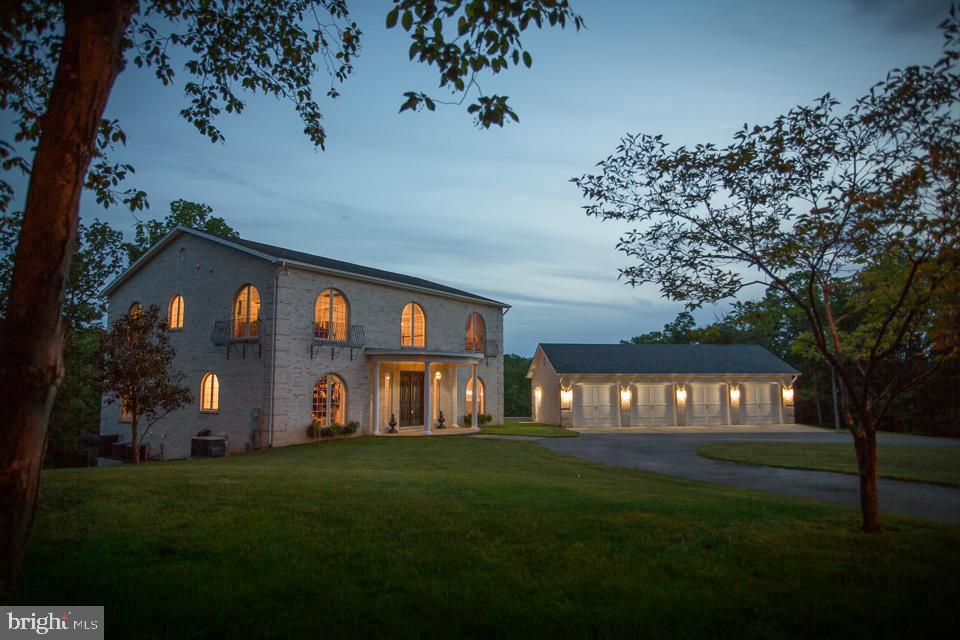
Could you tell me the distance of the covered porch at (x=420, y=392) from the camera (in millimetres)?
22562

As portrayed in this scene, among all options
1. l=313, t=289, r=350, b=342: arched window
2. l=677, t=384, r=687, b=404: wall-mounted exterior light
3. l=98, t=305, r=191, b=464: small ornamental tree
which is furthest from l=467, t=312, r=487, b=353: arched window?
l=98, t=305, r=191, b=464: small ornamental tree

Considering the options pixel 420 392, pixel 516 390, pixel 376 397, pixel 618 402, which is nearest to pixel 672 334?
pixel 516 390

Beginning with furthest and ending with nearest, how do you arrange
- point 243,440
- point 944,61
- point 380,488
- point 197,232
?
point 197,232, point 243,440, point 380,488, point 944,61

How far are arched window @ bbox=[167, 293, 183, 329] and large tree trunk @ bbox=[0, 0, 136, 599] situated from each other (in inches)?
829

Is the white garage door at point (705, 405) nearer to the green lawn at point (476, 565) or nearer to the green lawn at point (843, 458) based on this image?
the green lawn at point (843, 458)

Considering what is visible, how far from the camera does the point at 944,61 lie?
5266 mm

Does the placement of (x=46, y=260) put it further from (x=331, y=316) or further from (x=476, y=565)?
(x=331, y=316)

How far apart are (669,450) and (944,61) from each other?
14794 millimetres

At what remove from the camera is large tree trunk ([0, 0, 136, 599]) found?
11.1 feet

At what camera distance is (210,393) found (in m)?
21.2

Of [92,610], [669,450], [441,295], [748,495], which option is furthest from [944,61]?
[441,295]

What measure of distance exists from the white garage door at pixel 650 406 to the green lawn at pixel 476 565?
2267 centimetres

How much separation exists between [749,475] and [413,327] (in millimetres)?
15547

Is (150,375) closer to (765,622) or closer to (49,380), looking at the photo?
(49,380)
